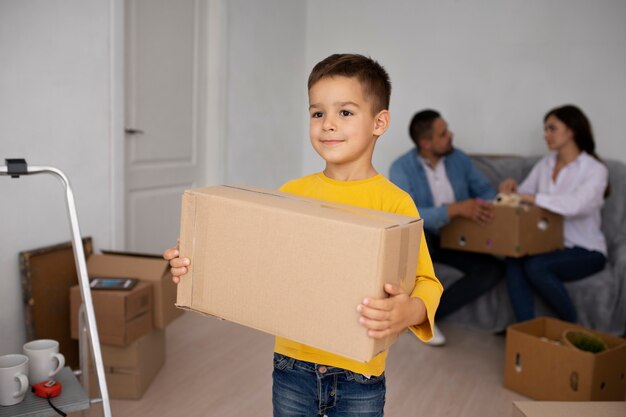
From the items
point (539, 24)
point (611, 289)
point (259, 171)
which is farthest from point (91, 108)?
point (539, 24)

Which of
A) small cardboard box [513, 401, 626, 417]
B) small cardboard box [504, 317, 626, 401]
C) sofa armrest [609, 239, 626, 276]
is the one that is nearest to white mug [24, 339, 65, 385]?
small cardboard box [513, 401, 626, 417]

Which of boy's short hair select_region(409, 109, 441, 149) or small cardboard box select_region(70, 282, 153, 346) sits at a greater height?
boy's short hair select_region(409, 109, 441, 149)

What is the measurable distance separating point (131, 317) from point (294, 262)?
144 cm

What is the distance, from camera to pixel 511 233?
2.89m

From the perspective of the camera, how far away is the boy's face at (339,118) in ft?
3.96

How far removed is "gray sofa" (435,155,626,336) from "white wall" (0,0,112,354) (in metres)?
1.83

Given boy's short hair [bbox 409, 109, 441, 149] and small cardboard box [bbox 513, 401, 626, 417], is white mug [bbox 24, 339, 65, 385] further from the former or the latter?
boy's short hair [bbox 409, 109, 441, 149]

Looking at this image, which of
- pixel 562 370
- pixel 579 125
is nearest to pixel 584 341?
pixel 562 370

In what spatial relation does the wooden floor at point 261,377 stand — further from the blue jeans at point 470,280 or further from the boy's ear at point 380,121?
the boy's ear at point 380,121

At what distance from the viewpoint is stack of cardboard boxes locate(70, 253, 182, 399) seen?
222 centimetres

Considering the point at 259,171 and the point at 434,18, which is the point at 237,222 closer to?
the point at 259,171

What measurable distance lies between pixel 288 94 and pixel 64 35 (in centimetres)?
225

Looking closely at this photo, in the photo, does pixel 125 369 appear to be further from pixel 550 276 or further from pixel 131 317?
pixel 550 276

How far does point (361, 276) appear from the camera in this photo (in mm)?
930
